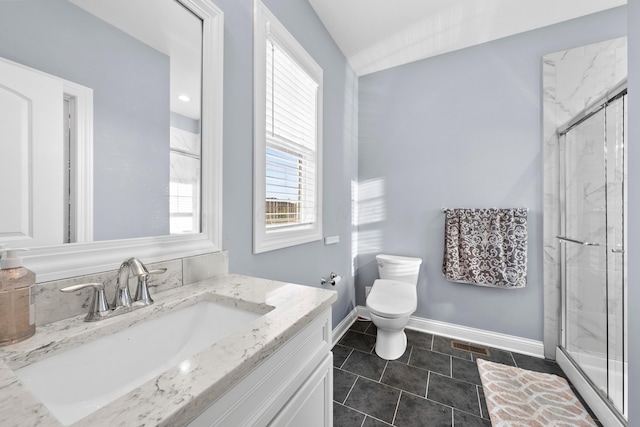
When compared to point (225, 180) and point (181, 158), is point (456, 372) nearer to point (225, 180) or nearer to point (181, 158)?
point (225, 180)

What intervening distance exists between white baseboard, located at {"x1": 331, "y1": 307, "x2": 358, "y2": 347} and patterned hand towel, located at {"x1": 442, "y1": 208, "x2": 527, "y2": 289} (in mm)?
938

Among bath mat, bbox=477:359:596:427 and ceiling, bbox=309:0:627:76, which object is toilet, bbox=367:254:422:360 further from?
ceiling, bbox=309:0:627:76

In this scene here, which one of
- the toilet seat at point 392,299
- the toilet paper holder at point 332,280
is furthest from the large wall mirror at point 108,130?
the toilet seat at point 392,299

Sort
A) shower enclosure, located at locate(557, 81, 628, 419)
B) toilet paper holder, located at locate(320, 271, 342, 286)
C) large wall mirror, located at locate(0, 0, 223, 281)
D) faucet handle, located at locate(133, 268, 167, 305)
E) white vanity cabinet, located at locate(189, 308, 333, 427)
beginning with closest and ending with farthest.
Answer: white vanity cabinet, located at locate(189, 308, 333, 427)
large wall mirror, located at locate(0, 0, 223, 281)
faucet handle, located at locate(133, 268, 167, 305)
shower enclosure, located at locate(557, 81, 628, 419)
toilet paper holder, located at locate(320, 271, 342, 286)

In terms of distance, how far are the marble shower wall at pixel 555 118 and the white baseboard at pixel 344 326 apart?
1.50 metres

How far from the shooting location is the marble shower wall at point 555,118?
1833mm

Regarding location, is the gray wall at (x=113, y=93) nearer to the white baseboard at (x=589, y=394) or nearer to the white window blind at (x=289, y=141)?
the white window blind at (x=289, y=141)

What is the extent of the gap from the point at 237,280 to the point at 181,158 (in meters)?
0.53

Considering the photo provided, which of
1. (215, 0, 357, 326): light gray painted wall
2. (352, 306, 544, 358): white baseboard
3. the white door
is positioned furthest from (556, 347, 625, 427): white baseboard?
the white door

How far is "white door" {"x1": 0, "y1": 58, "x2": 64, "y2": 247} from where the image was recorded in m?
0.61

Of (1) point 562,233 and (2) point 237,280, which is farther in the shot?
(1) point 562,233

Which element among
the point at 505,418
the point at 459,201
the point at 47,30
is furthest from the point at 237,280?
the point at 459,201

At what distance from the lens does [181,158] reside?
999 millimetres

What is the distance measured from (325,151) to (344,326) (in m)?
1.55
